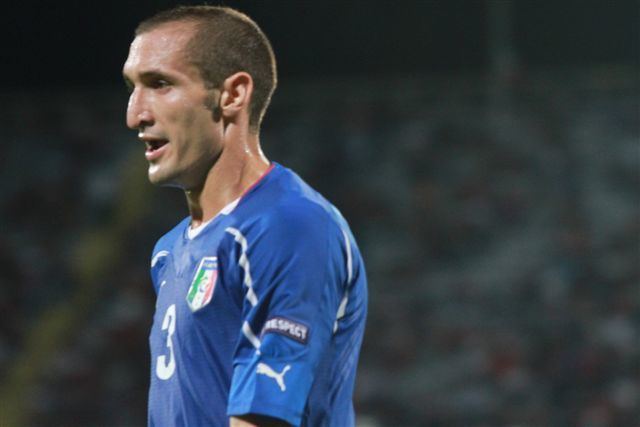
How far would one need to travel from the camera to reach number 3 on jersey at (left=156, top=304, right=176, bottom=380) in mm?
2197

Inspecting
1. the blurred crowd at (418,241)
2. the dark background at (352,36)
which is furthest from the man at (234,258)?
the dark background at (352,36)

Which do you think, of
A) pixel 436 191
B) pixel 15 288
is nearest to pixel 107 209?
pixel 15 288

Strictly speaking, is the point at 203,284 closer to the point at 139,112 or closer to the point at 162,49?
the point at 139,112

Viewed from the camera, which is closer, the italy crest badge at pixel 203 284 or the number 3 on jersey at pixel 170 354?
the italy crest badge at pixel 203 284

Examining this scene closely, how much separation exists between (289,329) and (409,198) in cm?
775

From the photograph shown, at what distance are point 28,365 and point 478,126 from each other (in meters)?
4.37

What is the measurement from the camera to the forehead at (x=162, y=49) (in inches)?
86.0

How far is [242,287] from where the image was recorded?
6.70 ft

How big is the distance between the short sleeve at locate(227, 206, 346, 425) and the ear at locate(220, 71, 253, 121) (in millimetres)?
291

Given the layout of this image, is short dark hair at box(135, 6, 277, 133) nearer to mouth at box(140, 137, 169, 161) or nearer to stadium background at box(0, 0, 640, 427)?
mouth at box(140, 137, 169, 161)

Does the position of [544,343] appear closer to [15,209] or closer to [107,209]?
[107,209]

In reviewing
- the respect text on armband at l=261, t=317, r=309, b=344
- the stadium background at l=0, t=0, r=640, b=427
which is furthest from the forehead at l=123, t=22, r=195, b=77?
the stadium background at l=0, t=0, r=640, b=427

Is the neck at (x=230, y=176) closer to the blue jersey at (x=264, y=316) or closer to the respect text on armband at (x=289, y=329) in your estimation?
the blue jersey at (x=264, y=316)

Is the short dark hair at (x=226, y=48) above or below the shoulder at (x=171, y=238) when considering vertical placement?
above
